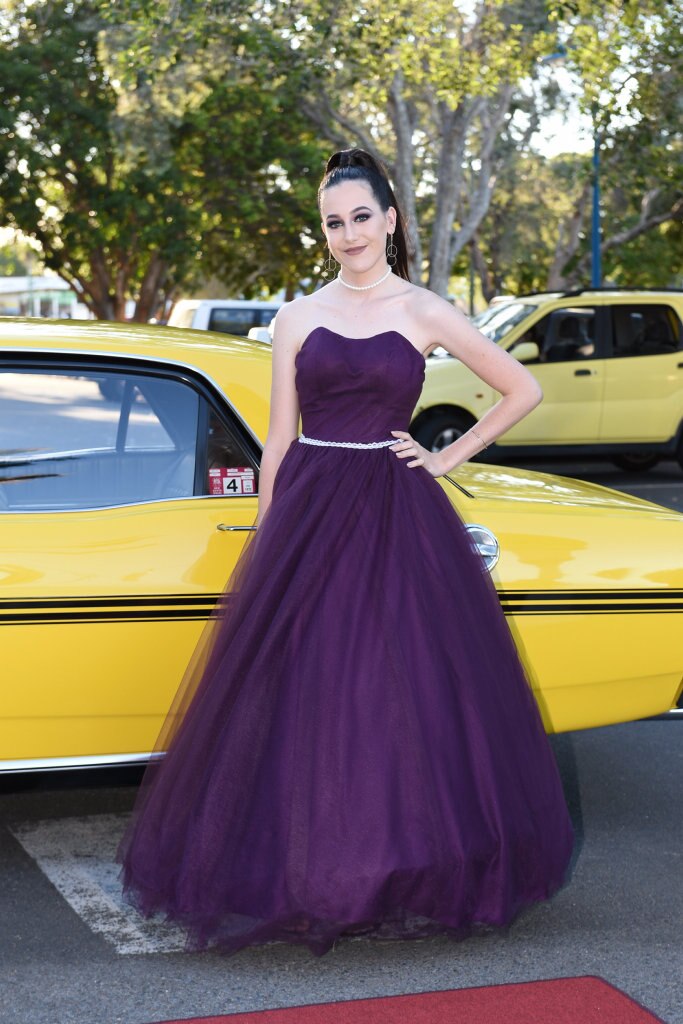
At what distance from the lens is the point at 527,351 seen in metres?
13.6

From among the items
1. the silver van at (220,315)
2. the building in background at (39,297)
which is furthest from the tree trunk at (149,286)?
the building in background at (39,297)

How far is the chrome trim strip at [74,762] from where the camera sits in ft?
12.8

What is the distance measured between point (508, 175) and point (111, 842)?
3922 centimetres

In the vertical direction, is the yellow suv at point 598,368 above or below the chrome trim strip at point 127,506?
below

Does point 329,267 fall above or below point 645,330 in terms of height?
above

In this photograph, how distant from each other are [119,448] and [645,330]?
1045cm

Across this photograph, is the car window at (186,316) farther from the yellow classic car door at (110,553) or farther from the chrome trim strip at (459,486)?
the yellow classic car door at (110,553)

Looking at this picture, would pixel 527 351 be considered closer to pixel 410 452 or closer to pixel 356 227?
pixel 356 227

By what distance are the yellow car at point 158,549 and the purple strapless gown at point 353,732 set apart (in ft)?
0.94

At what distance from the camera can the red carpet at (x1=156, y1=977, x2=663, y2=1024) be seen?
3250mm

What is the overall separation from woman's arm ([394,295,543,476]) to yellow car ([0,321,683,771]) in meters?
0.32

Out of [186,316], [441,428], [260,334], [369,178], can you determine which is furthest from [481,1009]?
[186,316]

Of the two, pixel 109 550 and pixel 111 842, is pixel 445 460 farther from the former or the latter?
pixel 111 842

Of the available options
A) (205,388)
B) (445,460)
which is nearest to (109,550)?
(205,388)
